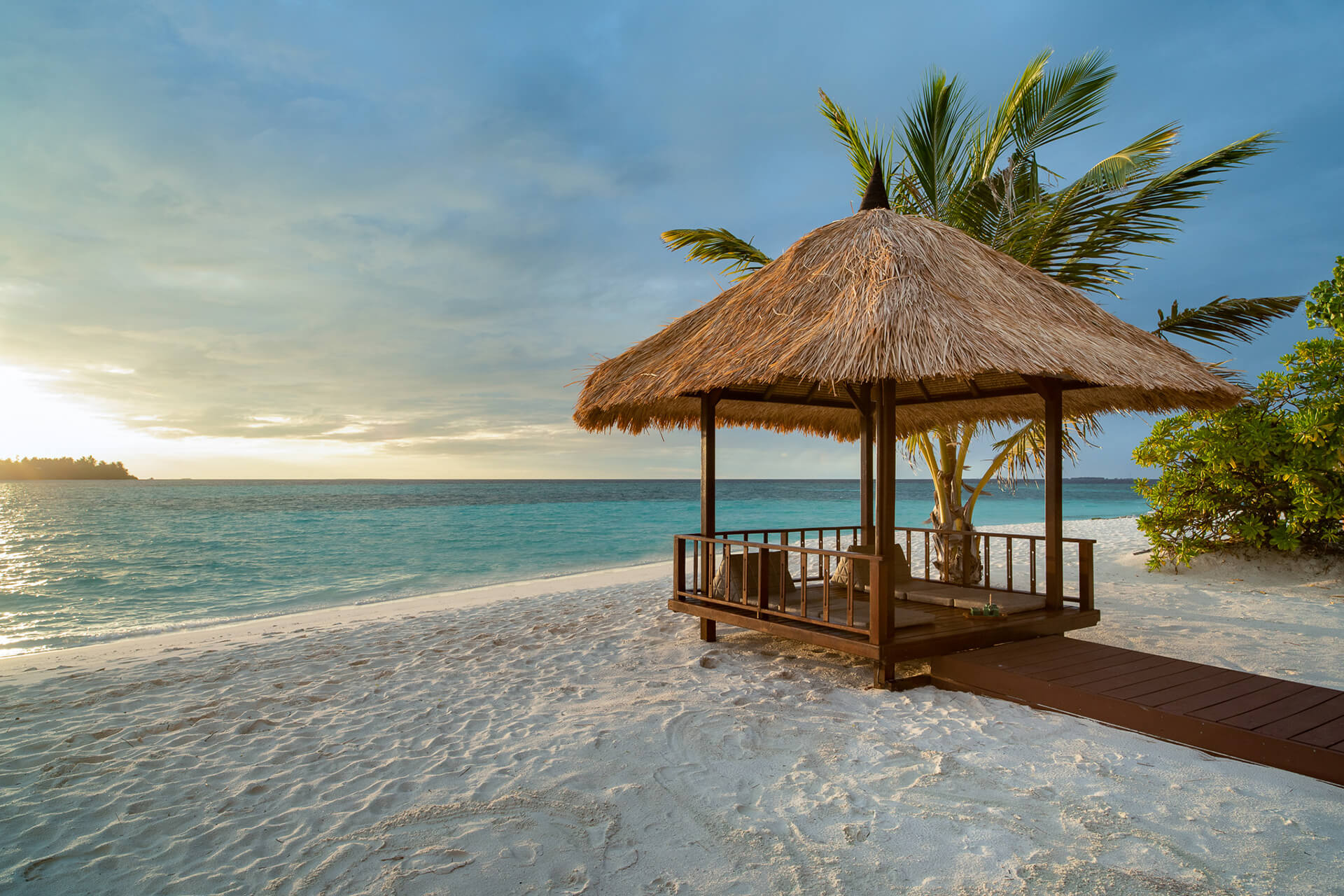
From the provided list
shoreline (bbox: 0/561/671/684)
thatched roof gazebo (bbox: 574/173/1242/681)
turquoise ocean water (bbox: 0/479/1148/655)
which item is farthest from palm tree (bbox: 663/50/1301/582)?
turquoise ocean water (bbox: 0/479/1148/655)

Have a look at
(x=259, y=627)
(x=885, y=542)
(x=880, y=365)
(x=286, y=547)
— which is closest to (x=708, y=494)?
(x=885, y=542)

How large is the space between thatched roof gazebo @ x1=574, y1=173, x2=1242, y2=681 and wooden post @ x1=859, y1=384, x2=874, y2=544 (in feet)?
0.08

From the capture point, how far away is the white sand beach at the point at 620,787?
2340 millimetres

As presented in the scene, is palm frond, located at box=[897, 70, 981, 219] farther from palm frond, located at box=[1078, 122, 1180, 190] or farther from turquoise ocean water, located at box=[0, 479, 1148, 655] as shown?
turquoise ocean water, located at box=[0, 479, 1148, 655]

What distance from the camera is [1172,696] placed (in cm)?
363

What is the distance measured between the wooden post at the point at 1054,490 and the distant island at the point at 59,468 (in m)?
111

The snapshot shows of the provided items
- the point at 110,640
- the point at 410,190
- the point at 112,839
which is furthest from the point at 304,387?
the point at 112,839

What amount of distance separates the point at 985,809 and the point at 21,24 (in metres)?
11.6

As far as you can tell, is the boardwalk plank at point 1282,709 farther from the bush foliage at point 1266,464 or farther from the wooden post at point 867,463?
the bush foliage at point 1266,464

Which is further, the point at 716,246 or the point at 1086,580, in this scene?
the point at 716,246

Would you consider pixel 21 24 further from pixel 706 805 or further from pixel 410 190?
pixel 706 805

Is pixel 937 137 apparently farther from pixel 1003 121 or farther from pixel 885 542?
pixel 885 542

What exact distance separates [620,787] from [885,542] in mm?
2516

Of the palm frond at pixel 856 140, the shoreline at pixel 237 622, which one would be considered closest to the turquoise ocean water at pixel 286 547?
the shoreline at pixel 237 622
